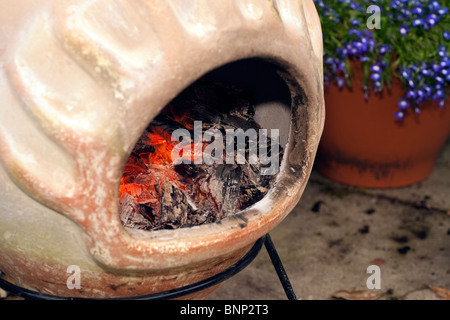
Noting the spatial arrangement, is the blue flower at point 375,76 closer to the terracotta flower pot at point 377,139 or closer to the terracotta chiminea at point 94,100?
the terracotta flower pot at point 377,139

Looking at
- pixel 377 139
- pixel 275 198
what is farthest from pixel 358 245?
pixel 275 198

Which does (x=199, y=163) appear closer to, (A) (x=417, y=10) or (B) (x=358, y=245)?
(B) (x=358, y=245)

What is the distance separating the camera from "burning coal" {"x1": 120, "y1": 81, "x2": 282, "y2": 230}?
5.17 feet

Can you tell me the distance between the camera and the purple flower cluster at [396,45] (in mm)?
2711

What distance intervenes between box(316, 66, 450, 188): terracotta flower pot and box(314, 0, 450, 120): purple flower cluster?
8 centimetres

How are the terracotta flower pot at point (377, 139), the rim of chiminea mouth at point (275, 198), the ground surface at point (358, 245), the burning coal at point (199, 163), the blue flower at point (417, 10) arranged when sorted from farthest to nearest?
the terracotta flower pot at point (377, 139) → the blue flower at point (417, 10) → the ground surface at point (358, 245) → the burning coal at point (199, 163) → the rim of chiminea mouth at point (275, 198)

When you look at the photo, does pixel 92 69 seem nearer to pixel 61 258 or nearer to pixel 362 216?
pixel 61 258

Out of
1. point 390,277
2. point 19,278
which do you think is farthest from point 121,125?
point 390,277

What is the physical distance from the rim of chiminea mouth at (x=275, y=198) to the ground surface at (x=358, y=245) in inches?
39.5

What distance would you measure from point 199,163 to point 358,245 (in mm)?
1304

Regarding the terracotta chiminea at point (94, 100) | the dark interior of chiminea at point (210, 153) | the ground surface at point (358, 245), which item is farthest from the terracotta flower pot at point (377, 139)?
the terracotta chiminea at point (94, 100)

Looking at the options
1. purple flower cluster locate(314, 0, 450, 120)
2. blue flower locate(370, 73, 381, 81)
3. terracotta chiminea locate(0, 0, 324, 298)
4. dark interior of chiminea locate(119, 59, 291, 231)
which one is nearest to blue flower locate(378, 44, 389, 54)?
purple flower cluster locate(314, 0, 450, 120)

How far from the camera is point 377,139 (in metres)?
3.03

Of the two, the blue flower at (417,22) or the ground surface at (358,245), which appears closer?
the ground surface at (358,245)
